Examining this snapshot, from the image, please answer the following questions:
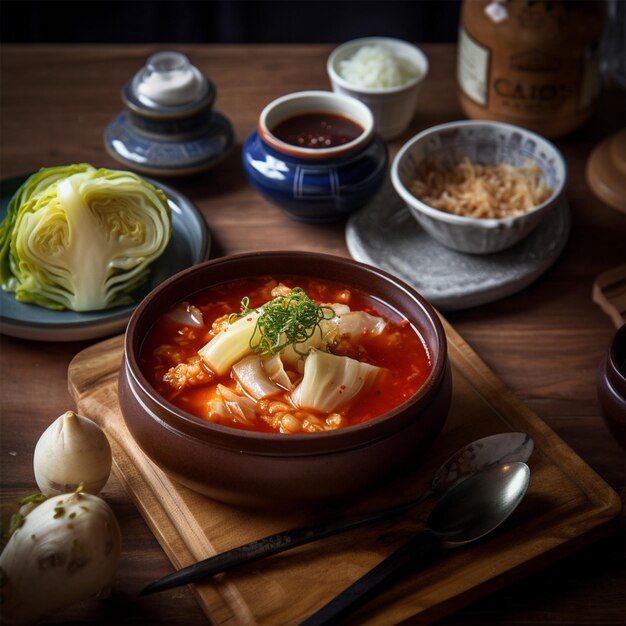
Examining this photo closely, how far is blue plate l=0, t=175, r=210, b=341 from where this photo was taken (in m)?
2.25

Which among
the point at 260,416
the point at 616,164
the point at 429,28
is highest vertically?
the point at 260,416

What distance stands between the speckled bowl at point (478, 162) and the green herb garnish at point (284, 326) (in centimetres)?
72

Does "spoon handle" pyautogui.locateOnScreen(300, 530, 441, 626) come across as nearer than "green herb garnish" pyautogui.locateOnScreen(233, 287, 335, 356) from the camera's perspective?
Yes

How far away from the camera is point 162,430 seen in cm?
173

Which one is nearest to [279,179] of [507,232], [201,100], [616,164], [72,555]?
[201,100]

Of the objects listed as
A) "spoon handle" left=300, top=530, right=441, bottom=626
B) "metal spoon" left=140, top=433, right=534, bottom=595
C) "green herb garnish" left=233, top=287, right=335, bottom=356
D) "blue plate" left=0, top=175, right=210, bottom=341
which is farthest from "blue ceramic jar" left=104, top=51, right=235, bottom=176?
"spoon handle" left=300, top=530, right=441, bottom=626

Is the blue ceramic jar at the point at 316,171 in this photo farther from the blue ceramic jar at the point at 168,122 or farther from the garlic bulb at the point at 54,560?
the garlic bulb at the point at 54,560

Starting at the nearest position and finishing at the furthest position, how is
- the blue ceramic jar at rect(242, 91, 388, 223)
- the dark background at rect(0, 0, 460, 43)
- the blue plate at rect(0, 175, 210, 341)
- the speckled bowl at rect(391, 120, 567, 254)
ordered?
the blue plate at rect(0, 175, 210, 341)
the speckled bowl at rect(391, 120, 567, 254)
the blue ceramic jar at rect(242, 91, 388, 223)
the dark background at rect(0, 0, 460, 43)

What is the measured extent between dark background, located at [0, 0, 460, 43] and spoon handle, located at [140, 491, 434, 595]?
10.3ft

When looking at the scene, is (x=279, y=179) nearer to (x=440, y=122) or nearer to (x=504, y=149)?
(x=504, y=149)

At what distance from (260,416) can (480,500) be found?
0.46 m

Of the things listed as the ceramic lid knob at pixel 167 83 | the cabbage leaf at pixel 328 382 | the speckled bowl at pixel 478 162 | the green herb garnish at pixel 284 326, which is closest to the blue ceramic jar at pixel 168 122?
the ceramic lid knob at pixel 167 83

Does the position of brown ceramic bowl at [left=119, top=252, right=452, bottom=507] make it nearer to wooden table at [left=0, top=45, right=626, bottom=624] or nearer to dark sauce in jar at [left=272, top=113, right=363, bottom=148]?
wooden table at [left=0, top=45, right=626, bottom=624]

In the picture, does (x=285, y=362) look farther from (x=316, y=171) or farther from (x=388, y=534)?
(x=316, y=171)
